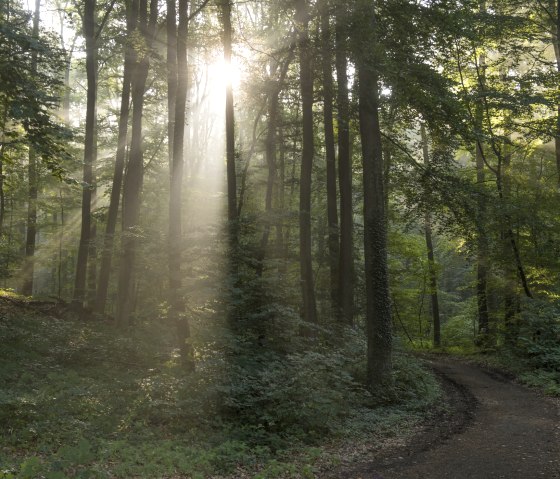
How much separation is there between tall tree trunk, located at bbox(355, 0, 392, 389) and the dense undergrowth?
76 cm

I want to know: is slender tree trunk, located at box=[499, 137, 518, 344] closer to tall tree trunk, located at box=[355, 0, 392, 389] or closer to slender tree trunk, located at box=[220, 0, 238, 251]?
tall tree trunk, located at box=[355, 0, 392, 389]

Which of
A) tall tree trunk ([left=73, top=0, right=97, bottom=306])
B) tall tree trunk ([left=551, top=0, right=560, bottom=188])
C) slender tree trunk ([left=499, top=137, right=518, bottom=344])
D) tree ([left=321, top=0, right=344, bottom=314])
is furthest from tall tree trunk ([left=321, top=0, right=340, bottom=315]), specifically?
tall tree trunk ([left=73, top=0, right=97, bottom=306])

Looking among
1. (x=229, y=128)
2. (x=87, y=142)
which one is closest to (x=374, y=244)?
(x=229, y=128)

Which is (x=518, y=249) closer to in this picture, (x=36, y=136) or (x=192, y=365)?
(x=192, y=365)

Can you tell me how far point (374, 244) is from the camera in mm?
11562

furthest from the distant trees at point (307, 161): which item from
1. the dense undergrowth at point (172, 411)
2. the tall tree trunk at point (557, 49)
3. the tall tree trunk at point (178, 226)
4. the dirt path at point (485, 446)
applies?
the dirt path at point (485, 446)

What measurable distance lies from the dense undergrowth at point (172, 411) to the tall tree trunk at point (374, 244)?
76cm

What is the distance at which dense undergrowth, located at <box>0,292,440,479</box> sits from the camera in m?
6.67

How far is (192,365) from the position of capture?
10734 millimetres

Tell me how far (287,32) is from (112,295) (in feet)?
60.3

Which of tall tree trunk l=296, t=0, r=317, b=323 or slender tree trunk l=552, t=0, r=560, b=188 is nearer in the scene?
tall tree trunk l=296, t=0, r=317, b=323

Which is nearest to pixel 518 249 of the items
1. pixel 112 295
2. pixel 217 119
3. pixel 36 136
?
pixel 36 136

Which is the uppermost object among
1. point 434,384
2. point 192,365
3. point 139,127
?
point 139,127

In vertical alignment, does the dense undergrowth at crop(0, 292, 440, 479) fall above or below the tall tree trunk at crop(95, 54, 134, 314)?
below
